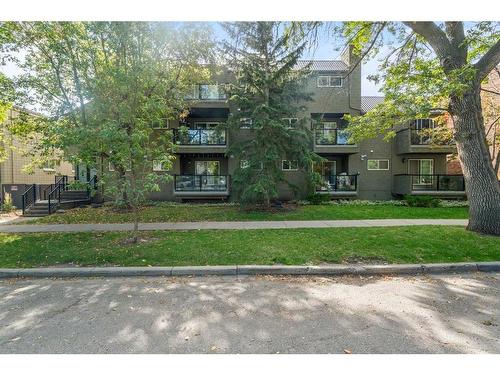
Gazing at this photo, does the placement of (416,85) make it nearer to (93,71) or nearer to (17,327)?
(17,327)

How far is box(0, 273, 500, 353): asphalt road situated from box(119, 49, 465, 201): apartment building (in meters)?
11.8

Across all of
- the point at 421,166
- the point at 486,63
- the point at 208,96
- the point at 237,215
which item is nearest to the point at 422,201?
the point at 421,166

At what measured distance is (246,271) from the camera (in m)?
5.89

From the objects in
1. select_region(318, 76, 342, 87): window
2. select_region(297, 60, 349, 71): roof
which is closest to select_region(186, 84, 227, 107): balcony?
select_region(318, 76, 342, 87): window

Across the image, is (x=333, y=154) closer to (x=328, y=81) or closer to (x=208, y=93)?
(x=328, y=81)

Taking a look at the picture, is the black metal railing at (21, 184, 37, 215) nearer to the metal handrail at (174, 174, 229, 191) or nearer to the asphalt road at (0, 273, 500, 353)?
the metal handrail at (174, 174, 229, 191)

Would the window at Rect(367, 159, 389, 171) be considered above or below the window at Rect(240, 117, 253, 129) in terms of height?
below

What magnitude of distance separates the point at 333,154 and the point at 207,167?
8870 mm

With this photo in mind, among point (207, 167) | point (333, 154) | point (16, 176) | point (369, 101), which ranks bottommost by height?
point (16, 176)

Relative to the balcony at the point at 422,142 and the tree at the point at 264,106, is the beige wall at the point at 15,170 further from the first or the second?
the balcony at the point at 422,142

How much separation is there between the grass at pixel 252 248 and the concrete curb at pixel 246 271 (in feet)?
1.02

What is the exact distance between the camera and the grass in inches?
253

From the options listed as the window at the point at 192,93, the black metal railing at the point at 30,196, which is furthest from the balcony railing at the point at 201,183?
the black metal railing at the point at 30,196

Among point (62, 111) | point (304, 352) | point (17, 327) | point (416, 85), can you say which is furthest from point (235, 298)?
point (62, 111)
